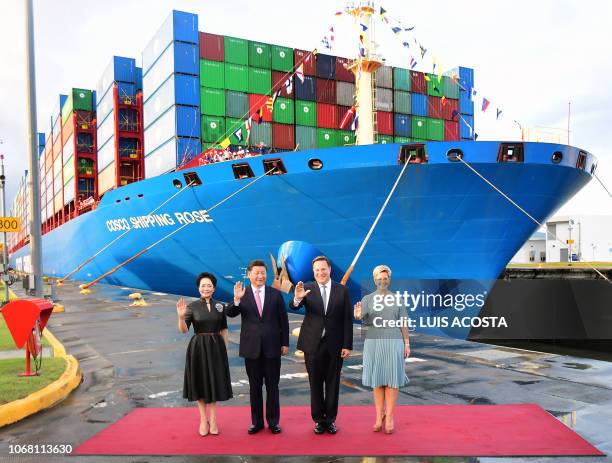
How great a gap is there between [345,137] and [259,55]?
560cm

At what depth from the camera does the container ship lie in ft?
45.0

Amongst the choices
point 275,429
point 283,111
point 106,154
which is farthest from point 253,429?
point 106,154

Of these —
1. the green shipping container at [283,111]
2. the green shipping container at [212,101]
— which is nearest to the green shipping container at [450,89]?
the green shipping container at [283,111]

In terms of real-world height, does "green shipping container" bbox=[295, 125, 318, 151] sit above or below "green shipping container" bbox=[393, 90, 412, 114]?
below

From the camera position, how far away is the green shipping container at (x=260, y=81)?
2427 centimetres

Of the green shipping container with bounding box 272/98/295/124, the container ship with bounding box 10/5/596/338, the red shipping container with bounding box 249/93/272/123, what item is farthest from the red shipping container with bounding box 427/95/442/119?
the red shipping container with bounding box 249/93/272/123

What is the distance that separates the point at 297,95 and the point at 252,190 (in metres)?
10.6

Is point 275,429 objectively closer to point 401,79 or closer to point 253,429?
point 253,429

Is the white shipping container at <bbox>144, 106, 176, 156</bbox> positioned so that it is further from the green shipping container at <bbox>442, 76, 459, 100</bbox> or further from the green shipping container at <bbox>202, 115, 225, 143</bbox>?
the green shipping container at <bbox>442, 76, 459, 100</bbox>

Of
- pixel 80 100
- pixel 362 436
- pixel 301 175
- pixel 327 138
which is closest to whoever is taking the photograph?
pixel 362 436

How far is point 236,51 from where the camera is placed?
24.0 m

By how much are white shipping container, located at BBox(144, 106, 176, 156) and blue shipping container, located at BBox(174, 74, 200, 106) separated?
54 cm

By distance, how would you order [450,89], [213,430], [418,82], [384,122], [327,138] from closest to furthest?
[213,430] < [327,138] < [384,122] < [418,82] < [450,89]

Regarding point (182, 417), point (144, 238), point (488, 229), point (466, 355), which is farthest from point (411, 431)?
point (144, 238)
